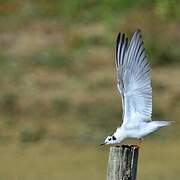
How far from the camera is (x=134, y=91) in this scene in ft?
20.0

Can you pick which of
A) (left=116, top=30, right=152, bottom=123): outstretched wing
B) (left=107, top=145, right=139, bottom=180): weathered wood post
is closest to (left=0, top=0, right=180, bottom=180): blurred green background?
(left=116, top=30, right=152, bottom=123): outstretched wing

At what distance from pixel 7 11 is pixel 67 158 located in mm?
10754

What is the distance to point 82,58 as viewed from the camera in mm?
18406

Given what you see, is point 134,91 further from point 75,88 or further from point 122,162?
point 75,88

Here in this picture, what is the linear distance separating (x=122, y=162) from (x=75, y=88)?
11.0 meters

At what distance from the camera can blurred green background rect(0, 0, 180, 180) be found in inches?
512

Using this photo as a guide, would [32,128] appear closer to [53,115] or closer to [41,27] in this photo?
[53,115]

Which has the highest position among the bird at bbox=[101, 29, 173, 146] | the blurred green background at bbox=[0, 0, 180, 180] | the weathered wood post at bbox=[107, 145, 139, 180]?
the blurred green background at bbox=[0, 0, 180, 180]

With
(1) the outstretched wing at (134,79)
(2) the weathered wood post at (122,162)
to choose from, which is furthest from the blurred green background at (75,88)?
(2) the weathered wood post at (122,162)

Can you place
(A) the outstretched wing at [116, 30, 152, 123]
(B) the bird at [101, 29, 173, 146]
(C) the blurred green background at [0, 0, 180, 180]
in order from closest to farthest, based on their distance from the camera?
(B) the bird at [101, 29, 173, 146], (A) the outstretched wing at [116, 30, 152, 123], (C) the blurred green background at [0, 0, 180, 180]

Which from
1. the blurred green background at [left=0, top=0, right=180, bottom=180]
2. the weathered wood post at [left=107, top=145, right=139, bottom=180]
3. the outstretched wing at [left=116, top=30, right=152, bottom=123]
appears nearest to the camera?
the weathered wood post at [left=107, top=145, right=139, bottom=180]

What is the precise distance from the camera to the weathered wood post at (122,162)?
553 centimetres

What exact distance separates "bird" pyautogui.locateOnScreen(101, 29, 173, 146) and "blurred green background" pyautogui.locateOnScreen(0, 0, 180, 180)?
209 inches

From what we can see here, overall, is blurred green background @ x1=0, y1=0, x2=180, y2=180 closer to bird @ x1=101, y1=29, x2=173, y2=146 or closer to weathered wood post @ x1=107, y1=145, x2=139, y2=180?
bird @ x1=101, y1=29, x2=173, y2=146
